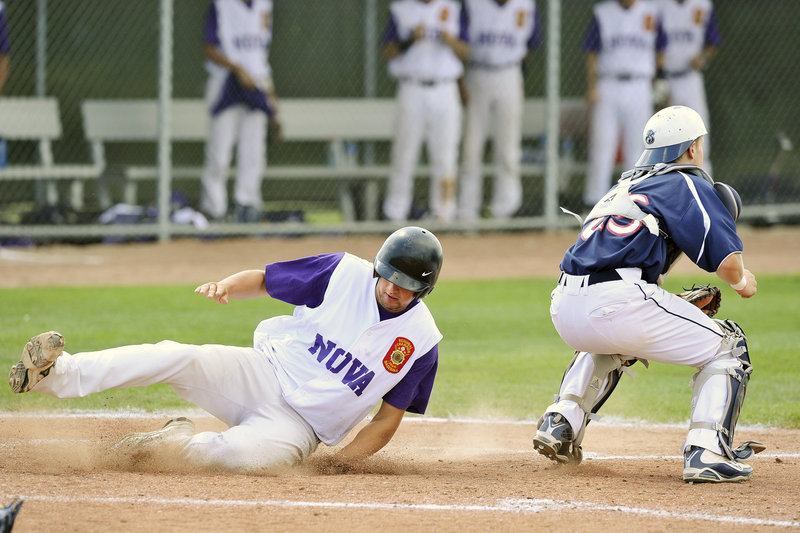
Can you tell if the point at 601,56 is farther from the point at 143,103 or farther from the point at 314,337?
the point at 314,337

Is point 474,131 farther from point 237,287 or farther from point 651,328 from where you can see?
point 237,287

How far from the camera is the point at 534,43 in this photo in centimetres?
1291

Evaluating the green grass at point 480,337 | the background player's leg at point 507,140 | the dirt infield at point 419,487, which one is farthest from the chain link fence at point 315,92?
the dirt infield at point 419,487

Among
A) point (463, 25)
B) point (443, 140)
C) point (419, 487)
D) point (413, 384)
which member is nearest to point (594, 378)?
point (413, 384)

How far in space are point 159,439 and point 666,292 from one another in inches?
84.8

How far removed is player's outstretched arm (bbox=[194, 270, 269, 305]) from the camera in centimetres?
442

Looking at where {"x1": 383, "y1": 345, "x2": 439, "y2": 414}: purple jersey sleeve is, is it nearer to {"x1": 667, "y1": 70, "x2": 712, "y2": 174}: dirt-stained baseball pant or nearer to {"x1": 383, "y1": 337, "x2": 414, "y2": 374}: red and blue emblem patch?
{"x1": 383, "y1": 337, "x2": 414, "y2": 374}: red and blue emblem patch

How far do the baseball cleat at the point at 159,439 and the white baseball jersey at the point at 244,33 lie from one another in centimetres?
803

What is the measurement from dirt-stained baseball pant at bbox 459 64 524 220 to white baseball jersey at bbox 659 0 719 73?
202 centimetres

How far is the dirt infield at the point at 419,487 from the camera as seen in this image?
3783mm

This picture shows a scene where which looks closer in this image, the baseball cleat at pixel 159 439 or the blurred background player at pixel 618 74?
the baseball cleat at pixel 159 439

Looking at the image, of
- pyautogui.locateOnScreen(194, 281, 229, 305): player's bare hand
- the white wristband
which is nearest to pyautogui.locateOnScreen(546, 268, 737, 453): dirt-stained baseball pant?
the white wristband

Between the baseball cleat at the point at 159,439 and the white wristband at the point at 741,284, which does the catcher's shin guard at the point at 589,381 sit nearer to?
the white wristband at the point at 741,284

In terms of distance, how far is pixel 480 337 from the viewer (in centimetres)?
848
